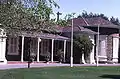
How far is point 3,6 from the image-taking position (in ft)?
25.1

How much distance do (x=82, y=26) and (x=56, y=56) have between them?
7.76 metres

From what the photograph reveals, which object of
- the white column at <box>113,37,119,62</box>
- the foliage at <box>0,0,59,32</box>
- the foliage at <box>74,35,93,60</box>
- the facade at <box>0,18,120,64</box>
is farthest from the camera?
the white column at <box>113,37,119,62</box>

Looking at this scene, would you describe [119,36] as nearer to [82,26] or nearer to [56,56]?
[82,26]

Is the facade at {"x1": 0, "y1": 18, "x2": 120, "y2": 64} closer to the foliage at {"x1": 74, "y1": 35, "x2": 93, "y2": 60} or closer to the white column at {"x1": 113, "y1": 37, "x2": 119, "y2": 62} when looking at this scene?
the white column at {"x1": 113, "y1": 37, "x2": 119, "y2": 62}

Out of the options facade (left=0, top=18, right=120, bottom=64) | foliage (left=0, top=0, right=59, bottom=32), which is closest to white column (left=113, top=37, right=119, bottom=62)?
facade (left=0, top=18, right=120, bottom=64)

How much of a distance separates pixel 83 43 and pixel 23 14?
132 ft

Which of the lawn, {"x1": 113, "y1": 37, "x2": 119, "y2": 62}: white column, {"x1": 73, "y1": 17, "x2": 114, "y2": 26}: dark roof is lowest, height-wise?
the lawn

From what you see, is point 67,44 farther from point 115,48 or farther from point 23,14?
point 23,14

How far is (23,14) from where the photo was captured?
7805 millimetres

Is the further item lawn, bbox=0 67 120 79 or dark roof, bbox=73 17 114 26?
dark roof, bbox=73 17 114 26

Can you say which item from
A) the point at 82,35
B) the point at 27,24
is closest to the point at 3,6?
the point at 27,24

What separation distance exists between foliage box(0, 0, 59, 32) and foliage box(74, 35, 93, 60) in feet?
131

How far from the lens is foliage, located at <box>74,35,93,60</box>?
47906 mm

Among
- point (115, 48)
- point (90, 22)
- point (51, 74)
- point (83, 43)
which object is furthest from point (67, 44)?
point (51, 74)
